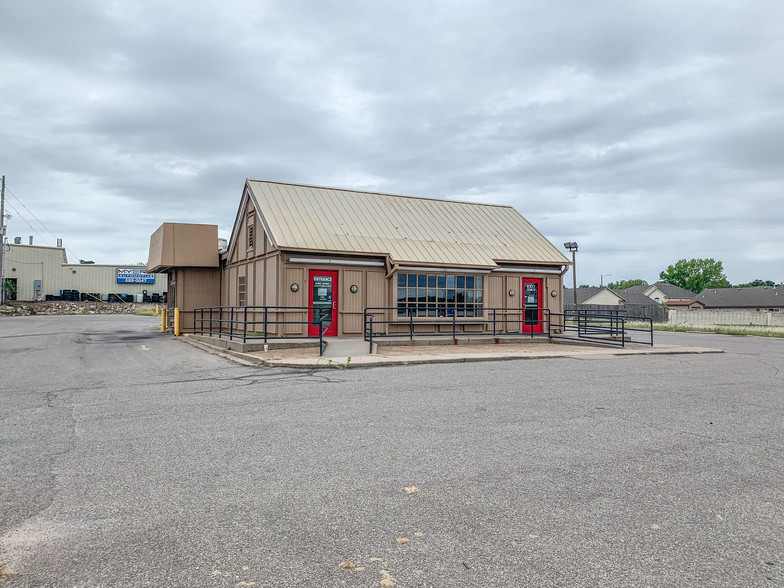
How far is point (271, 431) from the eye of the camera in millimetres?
6426

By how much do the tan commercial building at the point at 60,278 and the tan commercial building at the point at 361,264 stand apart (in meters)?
38.9

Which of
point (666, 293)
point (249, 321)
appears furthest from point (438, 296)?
point (666, 293)

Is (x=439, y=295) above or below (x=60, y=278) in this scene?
below

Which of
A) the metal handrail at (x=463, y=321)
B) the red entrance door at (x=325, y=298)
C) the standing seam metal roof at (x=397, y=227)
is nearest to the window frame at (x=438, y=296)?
the metal handrail at (x=463, y=321)

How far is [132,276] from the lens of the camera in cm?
6112

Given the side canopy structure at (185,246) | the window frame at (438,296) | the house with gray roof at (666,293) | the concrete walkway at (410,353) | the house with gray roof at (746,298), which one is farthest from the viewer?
the house with gray roof at (666,293)

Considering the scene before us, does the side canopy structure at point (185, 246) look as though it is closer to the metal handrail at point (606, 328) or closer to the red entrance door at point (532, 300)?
the red entrance door at point (532, 300)

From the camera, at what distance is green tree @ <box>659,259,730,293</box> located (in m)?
106

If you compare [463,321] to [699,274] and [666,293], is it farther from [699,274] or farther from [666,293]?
[699,274]

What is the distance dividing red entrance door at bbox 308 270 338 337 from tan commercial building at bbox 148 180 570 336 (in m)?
0.03

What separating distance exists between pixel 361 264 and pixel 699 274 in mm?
104720

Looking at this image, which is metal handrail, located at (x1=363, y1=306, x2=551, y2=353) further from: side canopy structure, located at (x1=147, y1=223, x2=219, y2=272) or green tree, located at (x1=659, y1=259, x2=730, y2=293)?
green tree, located at (x1=659, y1=259, x2=730, y2=293)

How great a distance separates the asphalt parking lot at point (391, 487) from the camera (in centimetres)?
327

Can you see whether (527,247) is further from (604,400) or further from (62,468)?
(62,468)
